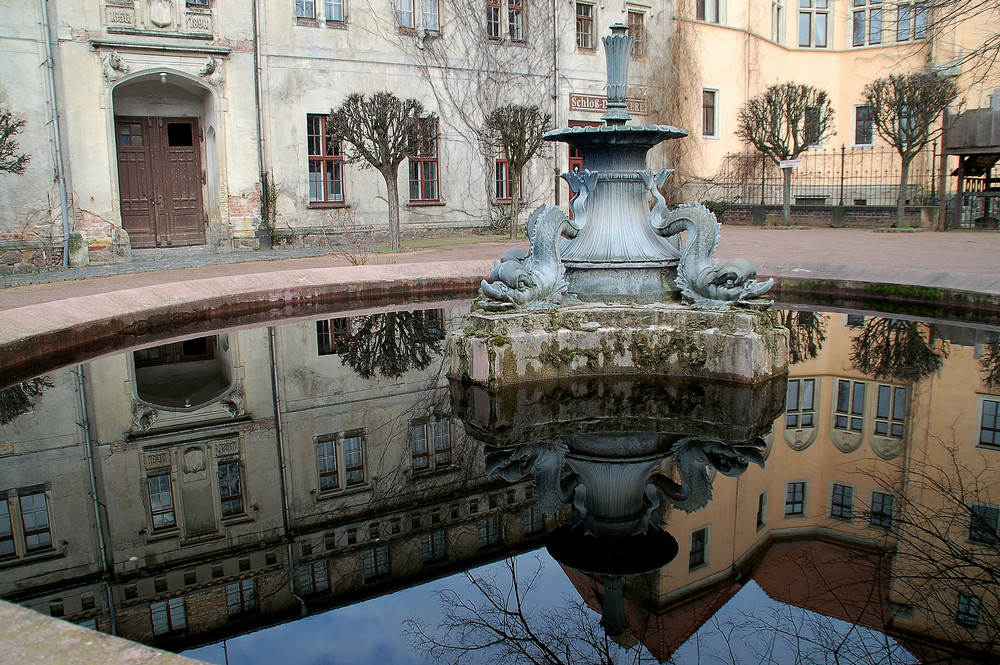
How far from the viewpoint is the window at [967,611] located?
3.21 m

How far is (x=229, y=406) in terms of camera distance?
22.3 feet

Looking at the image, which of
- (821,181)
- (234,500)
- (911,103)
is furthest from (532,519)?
(821,181)

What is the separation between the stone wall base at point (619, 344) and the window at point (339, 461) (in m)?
1.47

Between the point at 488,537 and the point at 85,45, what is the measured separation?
15810mm

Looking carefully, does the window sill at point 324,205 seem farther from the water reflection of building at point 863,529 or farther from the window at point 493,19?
the water reflection of building at point 863,529

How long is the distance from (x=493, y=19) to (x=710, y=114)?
8658 millimetres

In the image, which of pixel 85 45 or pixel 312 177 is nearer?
pixel 85 45

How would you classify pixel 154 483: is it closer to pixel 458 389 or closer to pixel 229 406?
pixel 229 406

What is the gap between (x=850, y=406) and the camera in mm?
6211

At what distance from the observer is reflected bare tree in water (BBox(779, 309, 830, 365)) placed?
797 centimetres

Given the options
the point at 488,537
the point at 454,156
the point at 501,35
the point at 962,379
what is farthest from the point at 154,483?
the point at 501,35

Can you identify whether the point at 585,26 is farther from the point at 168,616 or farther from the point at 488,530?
the point at 168,616

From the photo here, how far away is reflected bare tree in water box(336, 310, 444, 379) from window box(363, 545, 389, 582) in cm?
356

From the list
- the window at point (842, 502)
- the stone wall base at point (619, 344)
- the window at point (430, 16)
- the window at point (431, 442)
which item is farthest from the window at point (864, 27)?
the window at point (842, 502)
